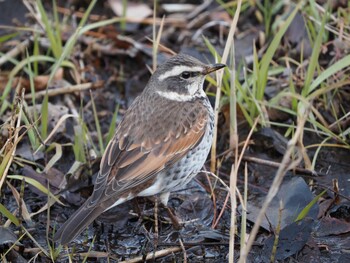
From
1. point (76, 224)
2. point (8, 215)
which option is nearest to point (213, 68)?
point (76, 224)

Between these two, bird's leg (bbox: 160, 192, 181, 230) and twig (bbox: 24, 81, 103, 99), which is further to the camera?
twig (bbox: 24, 81, 103, 99)

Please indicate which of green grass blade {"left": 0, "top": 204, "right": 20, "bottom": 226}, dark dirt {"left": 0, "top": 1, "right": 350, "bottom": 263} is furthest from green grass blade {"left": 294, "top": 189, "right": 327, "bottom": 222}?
green grass blade {"left": 0, "top": 204, "right": 20, "bottom": 226}

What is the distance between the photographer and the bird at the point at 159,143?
607 centimetres

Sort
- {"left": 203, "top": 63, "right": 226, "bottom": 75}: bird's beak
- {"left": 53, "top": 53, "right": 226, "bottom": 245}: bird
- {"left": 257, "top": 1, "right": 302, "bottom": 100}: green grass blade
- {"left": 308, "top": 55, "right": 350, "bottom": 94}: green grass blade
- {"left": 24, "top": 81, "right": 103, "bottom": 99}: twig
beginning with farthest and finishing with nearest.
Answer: {"left": 24, "top": 81, "right": 103, "bottom": 99}: twig < {"left": 257, "top": 1, "right": 302, "bottom": 100}: green grass blade < {"left": 308, "top": 55, "right": 350, "bottom": 94}: green grass blade < {"left": 203, "top": 63, "right": 226, "bottom": 75}: bird's beak < {"left": 53, "top": 53, "right": 226, "bottom": 245}: bird

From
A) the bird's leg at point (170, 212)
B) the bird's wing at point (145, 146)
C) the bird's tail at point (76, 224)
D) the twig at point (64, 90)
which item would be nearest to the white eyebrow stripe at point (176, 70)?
the bird's wing at point (145, 146)

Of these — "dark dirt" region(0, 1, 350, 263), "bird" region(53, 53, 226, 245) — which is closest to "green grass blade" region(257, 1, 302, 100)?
"dark dirt" region(0, 1, 350, 263)

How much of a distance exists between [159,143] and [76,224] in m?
1.09

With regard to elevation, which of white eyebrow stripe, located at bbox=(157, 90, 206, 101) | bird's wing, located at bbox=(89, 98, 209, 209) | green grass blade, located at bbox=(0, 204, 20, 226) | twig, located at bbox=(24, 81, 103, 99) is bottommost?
green grass blade, located at bbox=(0, 204, 20, 226)

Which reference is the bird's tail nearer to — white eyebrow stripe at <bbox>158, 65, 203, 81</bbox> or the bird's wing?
the bird's wing

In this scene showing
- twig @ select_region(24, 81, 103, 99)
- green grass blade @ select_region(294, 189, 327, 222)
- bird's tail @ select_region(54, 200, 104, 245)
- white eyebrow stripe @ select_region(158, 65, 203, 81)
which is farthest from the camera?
twig @ select_region(24, 81, 103, 99)

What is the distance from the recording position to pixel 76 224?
18.9ft

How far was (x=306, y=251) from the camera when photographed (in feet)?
19.4

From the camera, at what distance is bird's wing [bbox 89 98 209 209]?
6098 mm

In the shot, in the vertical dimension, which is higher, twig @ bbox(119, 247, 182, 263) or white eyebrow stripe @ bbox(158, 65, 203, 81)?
white eyebrow stripe @ bbox(158, 65, 203, 81)
